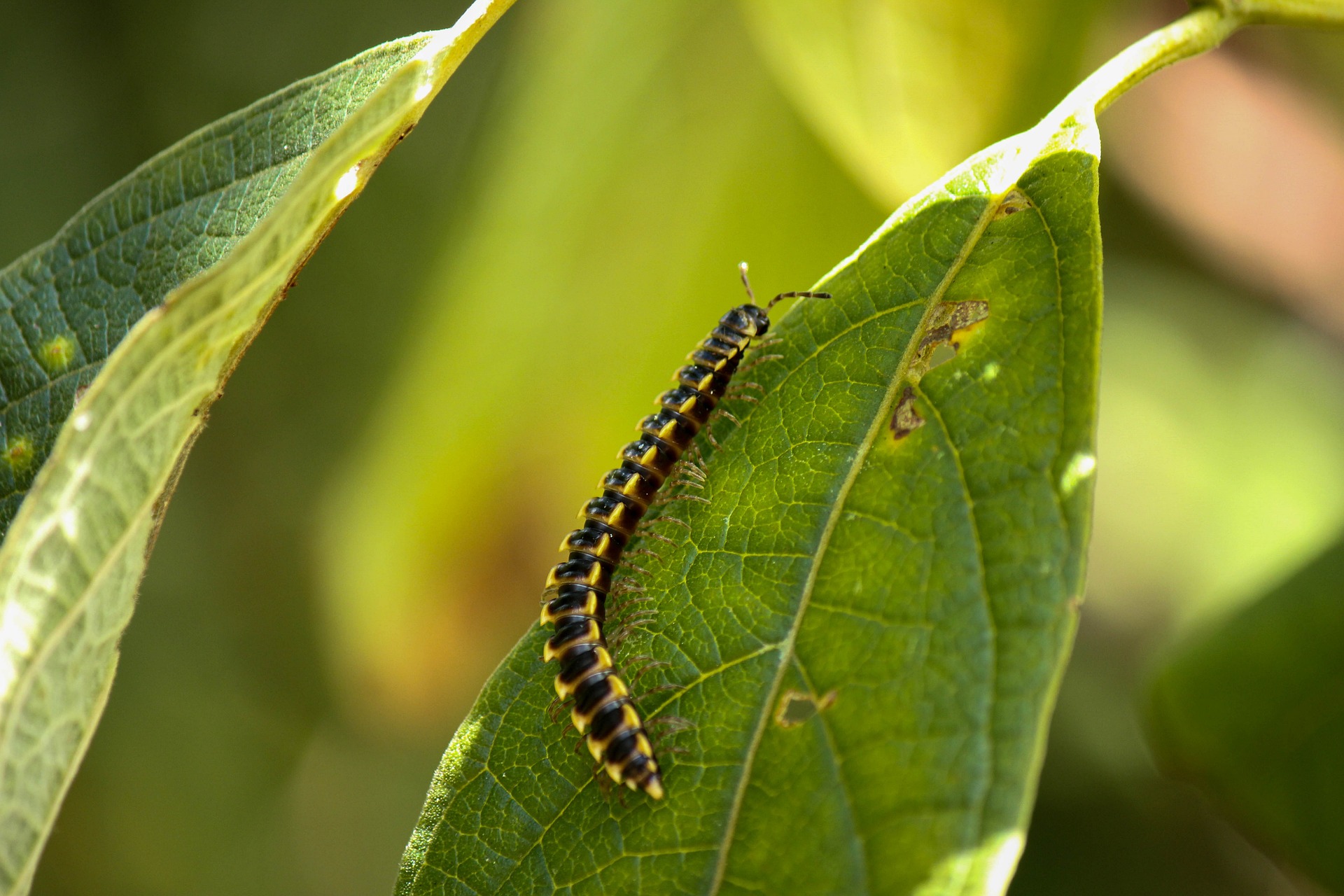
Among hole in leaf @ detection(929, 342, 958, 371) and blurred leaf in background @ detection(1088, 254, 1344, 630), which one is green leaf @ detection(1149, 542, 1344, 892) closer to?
hole in leaf @ detection(929, 342, 958, 371)

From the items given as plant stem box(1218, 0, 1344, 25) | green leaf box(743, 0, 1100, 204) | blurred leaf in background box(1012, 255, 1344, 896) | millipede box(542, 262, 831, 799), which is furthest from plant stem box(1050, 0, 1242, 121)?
blurred leaf in background box(1012, 255, 1344, 896)

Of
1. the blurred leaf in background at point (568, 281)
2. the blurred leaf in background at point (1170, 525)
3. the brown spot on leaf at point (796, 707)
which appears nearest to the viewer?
the brown spot on leaf at point (796, 707)

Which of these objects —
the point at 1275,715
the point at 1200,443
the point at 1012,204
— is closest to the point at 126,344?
the point at 1012,204

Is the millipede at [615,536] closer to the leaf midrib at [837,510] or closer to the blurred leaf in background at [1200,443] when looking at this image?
the leaf midrib at [837,510]

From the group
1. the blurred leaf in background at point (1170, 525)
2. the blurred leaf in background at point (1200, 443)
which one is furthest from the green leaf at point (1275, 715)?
the blurred leaf in background at point (1200, 443)

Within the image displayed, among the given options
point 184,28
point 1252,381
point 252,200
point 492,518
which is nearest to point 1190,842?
point 1252,381

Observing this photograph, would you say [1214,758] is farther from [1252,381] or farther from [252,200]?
[1252,381]

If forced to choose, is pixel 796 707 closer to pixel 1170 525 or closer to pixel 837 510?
pixel 837 510
